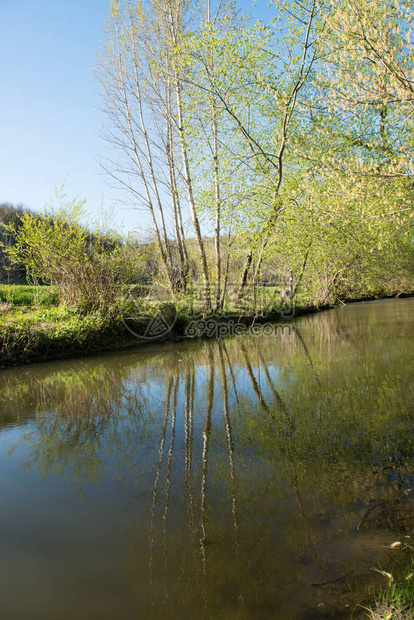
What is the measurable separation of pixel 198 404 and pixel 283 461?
2.38 meters

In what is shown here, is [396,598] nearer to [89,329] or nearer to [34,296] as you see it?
[89,329]

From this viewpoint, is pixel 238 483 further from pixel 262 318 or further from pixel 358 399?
pixel 262 318

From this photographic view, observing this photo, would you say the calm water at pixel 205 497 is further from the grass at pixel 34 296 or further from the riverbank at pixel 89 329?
the grass at pixel 34 296

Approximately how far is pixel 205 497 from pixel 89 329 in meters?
8.43

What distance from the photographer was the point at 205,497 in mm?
3182

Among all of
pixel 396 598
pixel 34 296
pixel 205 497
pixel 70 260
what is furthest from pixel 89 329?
pixel 396 598

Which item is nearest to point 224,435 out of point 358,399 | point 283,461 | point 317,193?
point 283,461

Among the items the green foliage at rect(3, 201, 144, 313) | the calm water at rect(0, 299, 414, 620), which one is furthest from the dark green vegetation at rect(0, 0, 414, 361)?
the calm water at rect(0, 299, 414, 620)

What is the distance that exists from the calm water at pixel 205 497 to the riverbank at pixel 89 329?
9.92ft

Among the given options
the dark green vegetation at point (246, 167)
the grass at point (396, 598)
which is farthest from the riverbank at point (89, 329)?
the grass at point (396, 598)

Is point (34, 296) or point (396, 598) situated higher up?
point (34, 296)

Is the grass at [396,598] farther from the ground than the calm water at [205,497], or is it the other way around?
the grass at [396,598]

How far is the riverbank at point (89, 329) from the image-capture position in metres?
9.64

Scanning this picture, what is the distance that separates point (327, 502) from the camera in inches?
116
